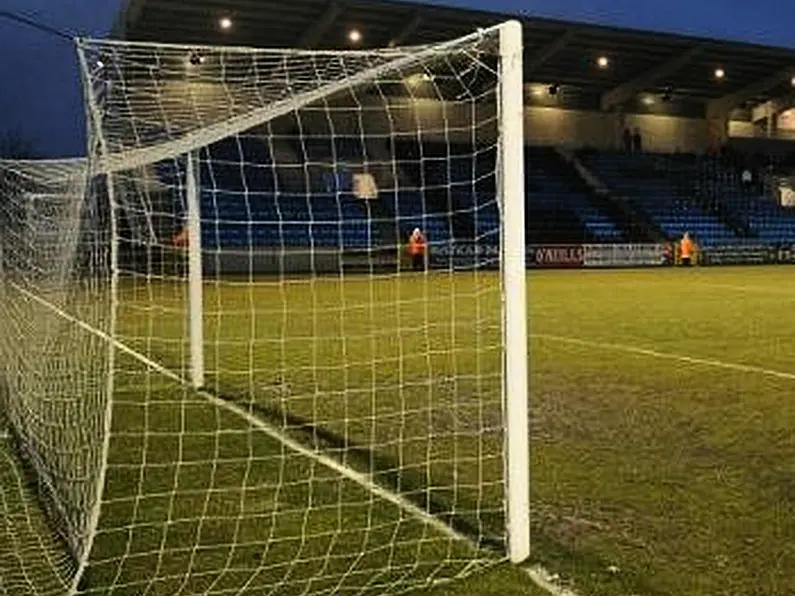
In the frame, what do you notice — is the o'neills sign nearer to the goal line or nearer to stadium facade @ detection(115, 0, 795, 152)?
stadium facade @ detection(115, 0, 795, 152)

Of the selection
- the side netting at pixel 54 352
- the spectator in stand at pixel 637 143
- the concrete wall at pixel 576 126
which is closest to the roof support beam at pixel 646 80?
the concrete wall at pixel 576 126

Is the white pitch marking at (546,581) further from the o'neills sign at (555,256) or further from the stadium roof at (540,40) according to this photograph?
the o'neills sign at (555,256)

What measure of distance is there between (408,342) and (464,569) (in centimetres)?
908

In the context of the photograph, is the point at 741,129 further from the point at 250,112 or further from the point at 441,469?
the point at 441,469

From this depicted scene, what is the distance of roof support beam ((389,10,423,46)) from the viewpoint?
36.4m

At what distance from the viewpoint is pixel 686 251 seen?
38.0 metres

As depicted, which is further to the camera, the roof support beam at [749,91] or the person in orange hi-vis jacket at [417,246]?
the roof support beam at [749,91]

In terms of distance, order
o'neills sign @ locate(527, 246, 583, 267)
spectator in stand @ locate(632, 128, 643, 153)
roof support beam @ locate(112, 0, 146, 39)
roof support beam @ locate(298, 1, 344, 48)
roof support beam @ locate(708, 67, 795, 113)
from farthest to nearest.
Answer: spectator in stand @ locate(632, 128, 643, 153), roof support beam @ locate(708, 67, 795, 113), o'neills sign @ locate(527, 246, 583, 267), roof support beam @ locate(298, 1, 344, 48), roof support beam @ locate(112, 0, 146, 39)

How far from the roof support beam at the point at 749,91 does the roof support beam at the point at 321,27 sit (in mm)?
19853

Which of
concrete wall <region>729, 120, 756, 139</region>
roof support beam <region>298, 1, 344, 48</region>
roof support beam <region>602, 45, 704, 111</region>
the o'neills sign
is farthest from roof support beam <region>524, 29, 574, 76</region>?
concrete wall <region>729, 120, 756, 139</region>

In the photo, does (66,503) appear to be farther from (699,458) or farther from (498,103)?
(699,458)

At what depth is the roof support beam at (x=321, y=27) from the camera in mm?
35125

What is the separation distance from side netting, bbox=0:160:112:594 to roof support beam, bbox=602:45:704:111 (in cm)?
Result: 3466

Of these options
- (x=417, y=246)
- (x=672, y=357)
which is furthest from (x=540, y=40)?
(x=672, y=357)
